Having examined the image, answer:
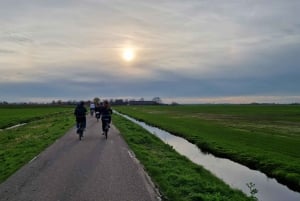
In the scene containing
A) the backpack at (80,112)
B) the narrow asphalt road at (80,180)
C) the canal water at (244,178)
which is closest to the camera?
the narrow asphalt road at (80,180)

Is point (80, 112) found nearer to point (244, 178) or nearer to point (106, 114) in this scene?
point (106, 114)

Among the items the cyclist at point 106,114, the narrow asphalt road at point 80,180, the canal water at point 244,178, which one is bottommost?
the canal water at point 244,178

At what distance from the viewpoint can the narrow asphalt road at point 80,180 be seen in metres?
10.7

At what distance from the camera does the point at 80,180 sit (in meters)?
12.6

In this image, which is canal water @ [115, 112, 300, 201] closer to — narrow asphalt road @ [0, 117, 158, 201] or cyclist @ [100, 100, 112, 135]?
narrow asphalt road @ [0, 117, 158, 201]

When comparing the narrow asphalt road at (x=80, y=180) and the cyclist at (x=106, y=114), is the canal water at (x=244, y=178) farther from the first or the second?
the cyclist at (x=106, y=114)

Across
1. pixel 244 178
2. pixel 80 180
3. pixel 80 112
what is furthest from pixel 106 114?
pixel 80 180

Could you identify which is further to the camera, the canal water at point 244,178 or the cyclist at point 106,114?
the cyclist at point 106,114

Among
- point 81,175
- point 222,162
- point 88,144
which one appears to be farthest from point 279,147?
point 81,175

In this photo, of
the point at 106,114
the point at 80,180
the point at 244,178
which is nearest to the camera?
the point at 80,180

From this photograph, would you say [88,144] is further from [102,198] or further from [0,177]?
[102,198]

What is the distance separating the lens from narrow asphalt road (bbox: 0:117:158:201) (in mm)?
10664

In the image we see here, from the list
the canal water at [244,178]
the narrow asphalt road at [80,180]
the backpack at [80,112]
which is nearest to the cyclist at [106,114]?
the backpack at [80,112]

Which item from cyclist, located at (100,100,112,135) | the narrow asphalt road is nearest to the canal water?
the narrow asphalt road
